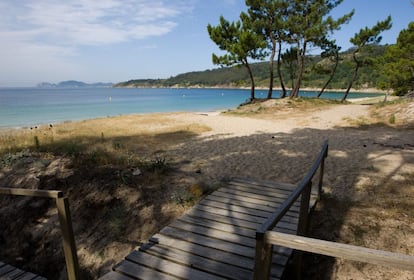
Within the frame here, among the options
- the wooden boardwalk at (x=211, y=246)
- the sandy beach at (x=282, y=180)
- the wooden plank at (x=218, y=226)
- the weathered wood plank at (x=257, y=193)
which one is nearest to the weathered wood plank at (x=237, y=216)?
the wooden boardwalk at (x=211, y=246)

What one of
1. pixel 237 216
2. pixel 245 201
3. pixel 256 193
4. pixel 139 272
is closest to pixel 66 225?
pixel 139 272

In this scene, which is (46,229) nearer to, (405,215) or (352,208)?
(352,208)

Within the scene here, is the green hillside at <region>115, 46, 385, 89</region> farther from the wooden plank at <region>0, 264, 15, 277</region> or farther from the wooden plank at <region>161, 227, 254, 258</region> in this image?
the wooden plank at <region>0, 264, 15, 277</region>

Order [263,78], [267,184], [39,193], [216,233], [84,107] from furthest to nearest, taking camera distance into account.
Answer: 1. [263,78]
2. [84,107]
3. [267,184]
4. [216,233]
5. [39,193]

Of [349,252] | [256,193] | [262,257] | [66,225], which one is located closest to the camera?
[349,252]

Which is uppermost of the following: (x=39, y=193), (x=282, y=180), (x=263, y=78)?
(x=263, y=78)

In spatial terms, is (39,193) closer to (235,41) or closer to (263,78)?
(235,41)

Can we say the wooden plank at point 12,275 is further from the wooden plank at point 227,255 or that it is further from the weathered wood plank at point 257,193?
the weathered wood plank at point 257,193

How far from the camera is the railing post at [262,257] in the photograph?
5.25ft

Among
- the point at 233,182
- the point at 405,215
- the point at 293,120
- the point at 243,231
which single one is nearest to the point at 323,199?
the point at 405,215

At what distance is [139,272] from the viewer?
2676mm

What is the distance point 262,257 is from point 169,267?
1.46 metres

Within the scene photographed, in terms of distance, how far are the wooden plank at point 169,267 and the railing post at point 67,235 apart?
0.57 m

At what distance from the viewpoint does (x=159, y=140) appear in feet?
34.8
